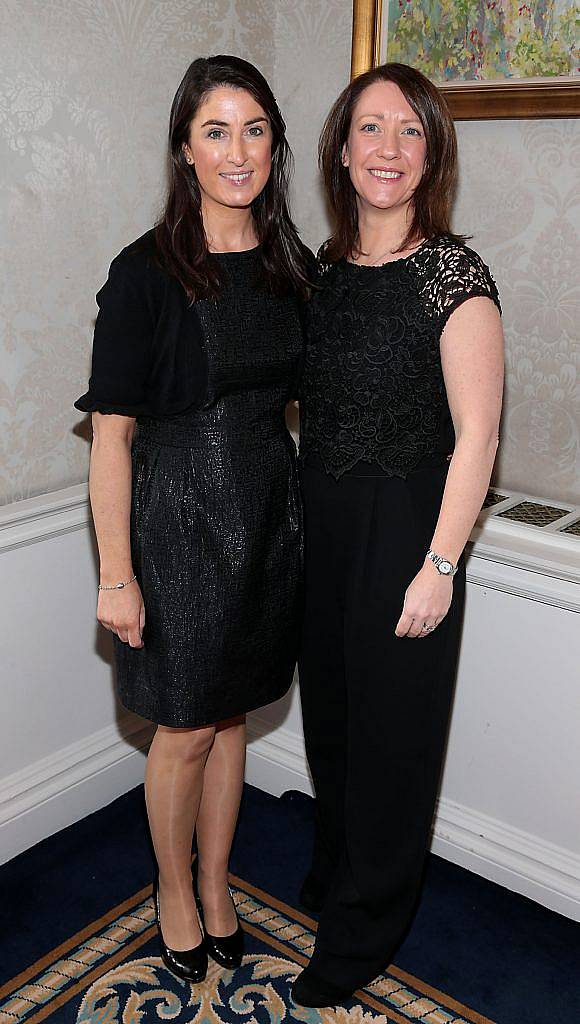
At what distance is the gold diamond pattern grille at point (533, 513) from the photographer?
1.99 m

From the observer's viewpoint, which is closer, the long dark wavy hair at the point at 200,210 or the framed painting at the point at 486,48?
the long dark wavy hair at the point at 200,210

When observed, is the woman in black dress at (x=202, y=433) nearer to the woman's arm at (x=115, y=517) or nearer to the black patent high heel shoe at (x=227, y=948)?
the woman's arm at (x=115, y=517)

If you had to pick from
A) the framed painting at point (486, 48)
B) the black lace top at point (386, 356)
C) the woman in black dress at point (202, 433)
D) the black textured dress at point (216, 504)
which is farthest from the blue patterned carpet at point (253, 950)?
the framed painting at point (486, 48)

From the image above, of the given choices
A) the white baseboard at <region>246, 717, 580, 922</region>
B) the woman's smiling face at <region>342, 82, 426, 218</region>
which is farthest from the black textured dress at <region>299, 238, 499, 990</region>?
the white baseboard at <region>246, 717, 580, 922</region>

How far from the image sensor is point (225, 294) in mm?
1597

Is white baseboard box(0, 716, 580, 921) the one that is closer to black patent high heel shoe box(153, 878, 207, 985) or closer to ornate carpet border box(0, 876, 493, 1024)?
ornate carpet border box(0, 876, 493, 1024)

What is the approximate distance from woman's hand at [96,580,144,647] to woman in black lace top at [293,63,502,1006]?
1.05ft

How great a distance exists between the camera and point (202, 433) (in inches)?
63.3

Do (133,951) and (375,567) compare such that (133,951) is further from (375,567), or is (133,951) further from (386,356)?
(386,356)

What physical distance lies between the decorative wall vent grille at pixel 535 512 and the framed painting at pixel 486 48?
78 cm

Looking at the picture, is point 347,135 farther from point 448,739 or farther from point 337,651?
point 448,739

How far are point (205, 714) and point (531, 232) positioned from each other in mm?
1169

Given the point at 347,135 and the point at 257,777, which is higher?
the point at 347,135

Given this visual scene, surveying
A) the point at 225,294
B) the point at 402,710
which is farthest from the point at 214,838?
the point at 225,294
